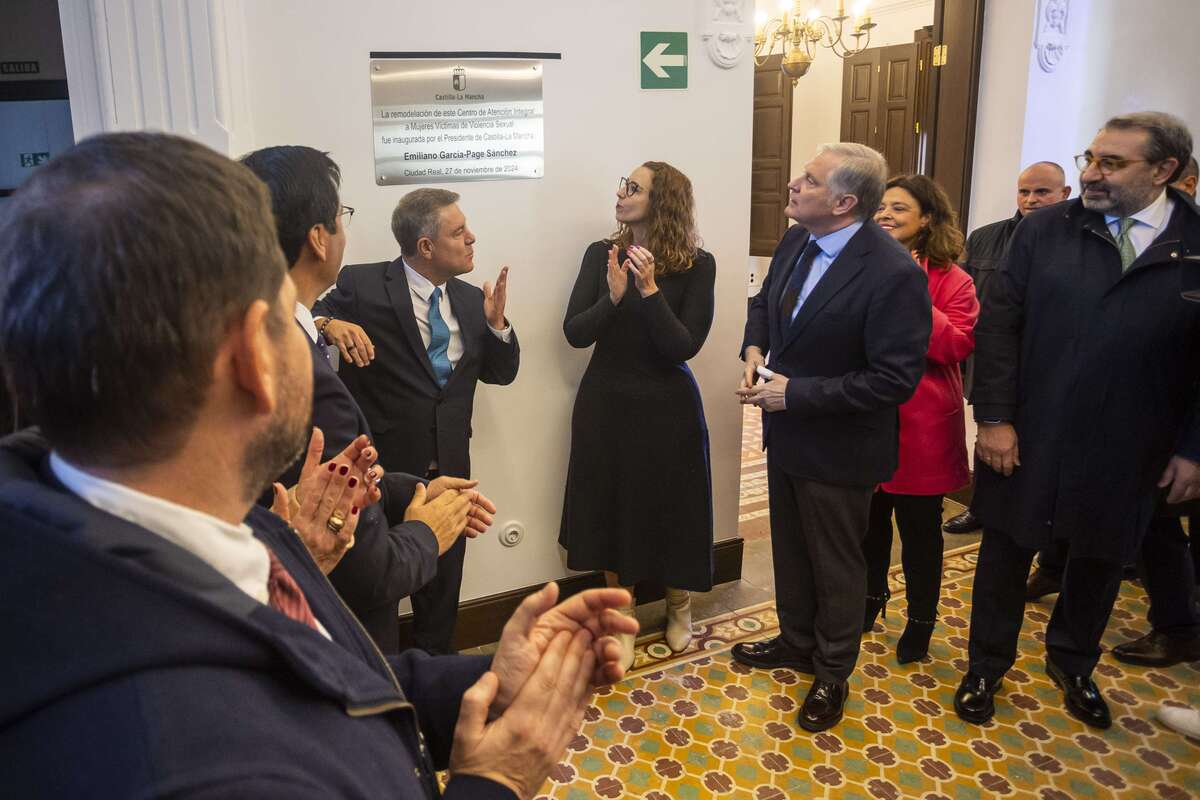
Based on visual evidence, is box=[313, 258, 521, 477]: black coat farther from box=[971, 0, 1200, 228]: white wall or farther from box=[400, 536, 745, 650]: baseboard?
box=[971, 0, 1200, 228]: white wall

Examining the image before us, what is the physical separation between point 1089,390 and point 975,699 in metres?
1.01

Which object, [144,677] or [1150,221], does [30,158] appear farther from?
[1150,221]

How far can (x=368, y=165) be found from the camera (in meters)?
2.56

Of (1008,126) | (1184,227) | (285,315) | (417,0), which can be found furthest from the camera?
(1008,126)

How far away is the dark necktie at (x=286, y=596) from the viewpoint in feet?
2.69

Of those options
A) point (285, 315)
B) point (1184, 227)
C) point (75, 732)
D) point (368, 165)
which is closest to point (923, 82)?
point (1184, 227)

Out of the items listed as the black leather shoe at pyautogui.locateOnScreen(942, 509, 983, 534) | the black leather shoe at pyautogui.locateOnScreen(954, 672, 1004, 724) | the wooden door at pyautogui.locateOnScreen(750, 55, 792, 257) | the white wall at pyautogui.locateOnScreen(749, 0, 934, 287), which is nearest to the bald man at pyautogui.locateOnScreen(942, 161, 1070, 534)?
the black leather shoe at pyautogui.locateOnScreen(942, 509, 983, 534)

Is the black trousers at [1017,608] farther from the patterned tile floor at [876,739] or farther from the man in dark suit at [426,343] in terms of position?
the man in dark suit at [426,343]

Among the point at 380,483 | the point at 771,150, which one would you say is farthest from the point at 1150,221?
the point at 771,150

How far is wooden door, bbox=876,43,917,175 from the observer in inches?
251

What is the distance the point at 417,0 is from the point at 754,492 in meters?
3.06

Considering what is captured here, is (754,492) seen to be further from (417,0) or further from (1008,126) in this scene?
(417,0)

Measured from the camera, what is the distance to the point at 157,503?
0.68m

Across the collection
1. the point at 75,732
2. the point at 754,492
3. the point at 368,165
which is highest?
the point at 368,165
